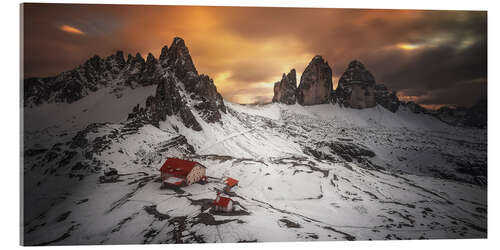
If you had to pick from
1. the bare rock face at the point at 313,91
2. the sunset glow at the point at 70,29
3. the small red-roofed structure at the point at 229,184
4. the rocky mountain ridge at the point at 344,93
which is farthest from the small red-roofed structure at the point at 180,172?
the bare rock face at the point at 313,91

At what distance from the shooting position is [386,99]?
3597 inches

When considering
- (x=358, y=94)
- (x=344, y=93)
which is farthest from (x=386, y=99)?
(x=344, y=93)

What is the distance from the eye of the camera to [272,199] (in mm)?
13508

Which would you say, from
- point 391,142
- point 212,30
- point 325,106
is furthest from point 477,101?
point 325,106

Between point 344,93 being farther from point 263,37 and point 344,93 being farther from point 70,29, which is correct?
point 70,29

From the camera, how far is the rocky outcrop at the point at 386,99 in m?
89.5

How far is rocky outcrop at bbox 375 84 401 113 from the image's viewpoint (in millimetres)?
89500

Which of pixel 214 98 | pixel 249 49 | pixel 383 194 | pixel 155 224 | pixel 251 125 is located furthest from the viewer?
pixel 251 125

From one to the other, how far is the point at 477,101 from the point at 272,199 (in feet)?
42.9

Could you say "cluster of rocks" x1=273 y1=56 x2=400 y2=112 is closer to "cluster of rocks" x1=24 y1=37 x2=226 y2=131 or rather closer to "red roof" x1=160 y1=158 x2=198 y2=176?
"cluster of rocks" x1=24 y1=37 x2=226 y2=131

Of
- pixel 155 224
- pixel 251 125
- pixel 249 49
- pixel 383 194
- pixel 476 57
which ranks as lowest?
pixel 383 194
